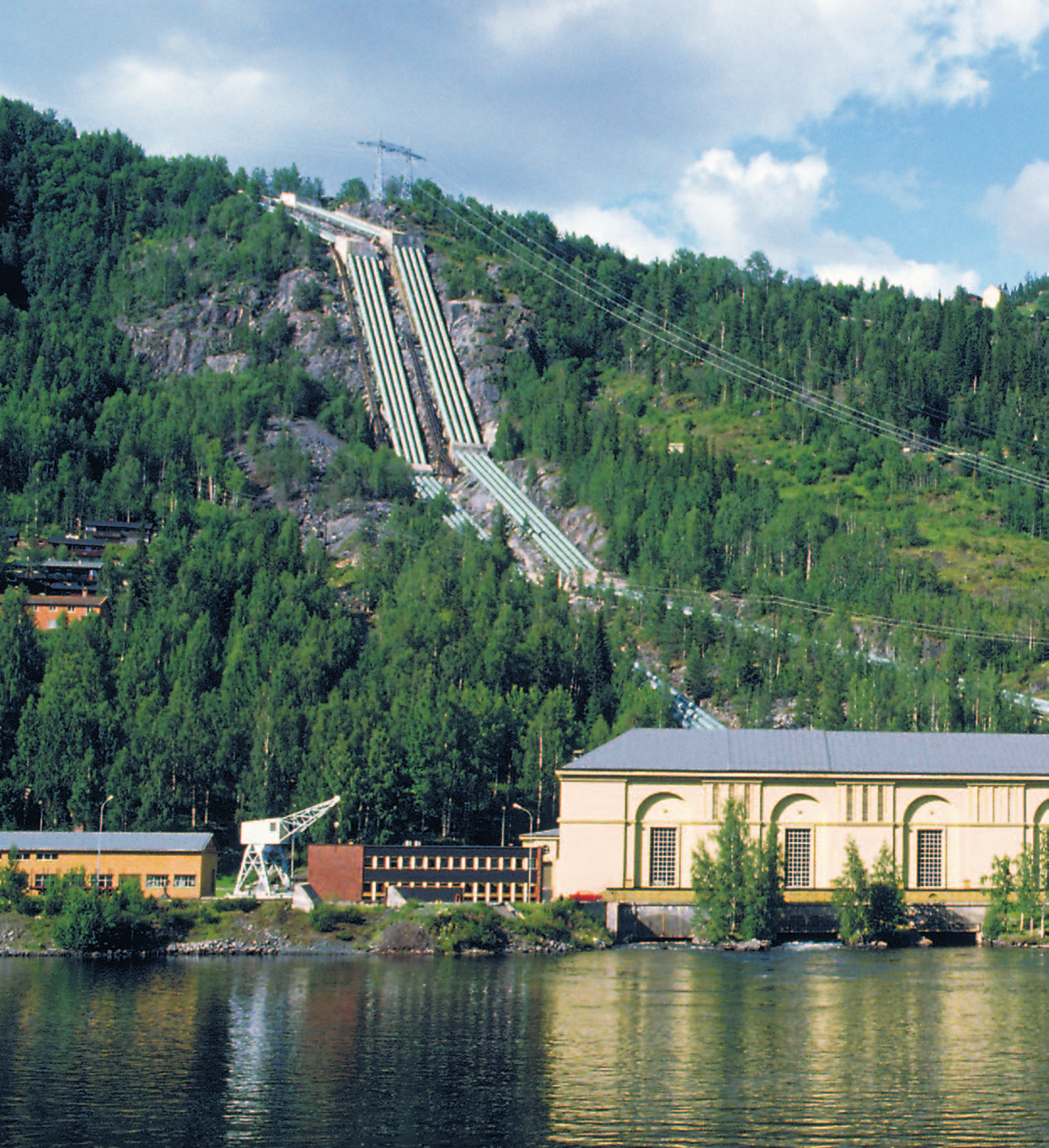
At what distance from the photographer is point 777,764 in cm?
8625

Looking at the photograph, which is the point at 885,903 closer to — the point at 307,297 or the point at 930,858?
the point at 930,858

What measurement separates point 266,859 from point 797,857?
27763 mm

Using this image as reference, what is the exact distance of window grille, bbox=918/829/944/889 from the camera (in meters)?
86.1

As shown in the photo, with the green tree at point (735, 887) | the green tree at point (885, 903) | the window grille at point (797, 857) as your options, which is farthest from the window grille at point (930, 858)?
the green tree at point (735, 887)

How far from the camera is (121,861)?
8275 centimetres

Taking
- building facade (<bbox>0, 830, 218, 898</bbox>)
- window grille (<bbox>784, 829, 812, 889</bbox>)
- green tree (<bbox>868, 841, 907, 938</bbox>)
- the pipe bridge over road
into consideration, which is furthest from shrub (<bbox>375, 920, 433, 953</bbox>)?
the pipe bridge over road

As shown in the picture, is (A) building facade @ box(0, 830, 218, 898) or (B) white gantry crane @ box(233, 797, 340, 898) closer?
(A) building facade @ box(0, 830, 218, 898)

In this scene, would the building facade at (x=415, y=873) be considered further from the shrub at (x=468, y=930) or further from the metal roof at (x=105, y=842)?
the shrub at (x=468, y=930)

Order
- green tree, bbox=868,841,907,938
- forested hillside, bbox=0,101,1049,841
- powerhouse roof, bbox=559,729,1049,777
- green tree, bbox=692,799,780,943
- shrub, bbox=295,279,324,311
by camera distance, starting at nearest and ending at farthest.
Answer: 1. green tree, bbox=692,799,780,943
2. green tree, bbox=868,841,907,938
3. powerhouse roof, bbox=559,729,1049,777
4. forested hillside, bbox=0,101,1049,841
5. shrub, bbox=295,279,324,311

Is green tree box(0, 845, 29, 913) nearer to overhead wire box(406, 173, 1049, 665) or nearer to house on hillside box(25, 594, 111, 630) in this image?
house on hillside box(25, 594, 111, 630)

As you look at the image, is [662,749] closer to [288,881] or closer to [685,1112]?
[288,881]

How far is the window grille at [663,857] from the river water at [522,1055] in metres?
17.1

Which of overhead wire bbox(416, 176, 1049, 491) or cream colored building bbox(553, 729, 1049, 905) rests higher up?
overhead wire bbox(416, 176, 1049, 491)

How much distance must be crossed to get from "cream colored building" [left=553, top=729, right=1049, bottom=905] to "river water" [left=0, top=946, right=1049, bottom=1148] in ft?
54.5
